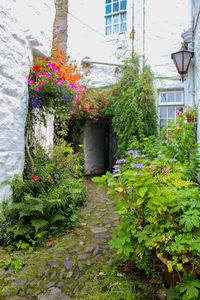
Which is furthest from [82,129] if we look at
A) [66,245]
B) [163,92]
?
[66,245]

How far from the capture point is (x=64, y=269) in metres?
2.60

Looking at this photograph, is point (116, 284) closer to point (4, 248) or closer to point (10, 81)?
point (4, 248)

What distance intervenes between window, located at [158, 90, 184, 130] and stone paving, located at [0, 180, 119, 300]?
15.4 feet

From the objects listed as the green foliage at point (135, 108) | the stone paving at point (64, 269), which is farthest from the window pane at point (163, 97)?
the stone paving at point (64, 269)

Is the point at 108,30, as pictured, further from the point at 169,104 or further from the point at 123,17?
the point at 169,104

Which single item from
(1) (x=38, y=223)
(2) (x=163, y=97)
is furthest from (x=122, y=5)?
(1) (x=38, y=223)

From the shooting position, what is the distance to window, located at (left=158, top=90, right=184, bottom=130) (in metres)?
7.31

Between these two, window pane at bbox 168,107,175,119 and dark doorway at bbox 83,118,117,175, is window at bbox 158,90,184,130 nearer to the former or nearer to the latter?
window pane at bbox 168,107,175,119

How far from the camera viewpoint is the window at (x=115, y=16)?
26.6 ft

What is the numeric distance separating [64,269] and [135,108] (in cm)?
510

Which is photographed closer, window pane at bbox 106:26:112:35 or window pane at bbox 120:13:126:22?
window pane at bbox 120:13:126:22

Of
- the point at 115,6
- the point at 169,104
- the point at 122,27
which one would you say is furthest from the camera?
the point at 115,6

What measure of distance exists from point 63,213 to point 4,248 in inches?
42.8

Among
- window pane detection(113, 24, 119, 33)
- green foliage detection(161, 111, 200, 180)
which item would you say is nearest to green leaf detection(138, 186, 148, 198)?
green foliage detection(161, 111, 200, 180)
